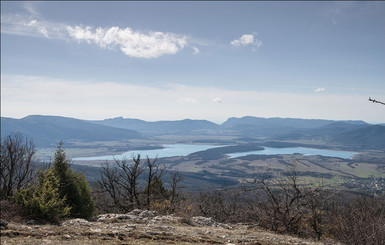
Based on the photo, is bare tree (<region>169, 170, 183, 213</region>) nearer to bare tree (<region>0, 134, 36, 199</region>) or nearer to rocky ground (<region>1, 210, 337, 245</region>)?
rocky ground (<region>1, 210, 337, 245</region>)

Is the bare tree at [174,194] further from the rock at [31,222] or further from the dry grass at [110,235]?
the rock at [31,222]

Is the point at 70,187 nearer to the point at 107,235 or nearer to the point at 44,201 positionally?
the point at 44,201

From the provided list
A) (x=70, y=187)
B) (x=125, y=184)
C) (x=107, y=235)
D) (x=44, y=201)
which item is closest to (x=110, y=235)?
(x=107, y=235)

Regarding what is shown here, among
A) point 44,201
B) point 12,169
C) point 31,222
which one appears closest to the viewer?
point 31,222

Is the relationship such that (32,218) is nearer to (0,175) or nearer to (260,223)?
(0,175)

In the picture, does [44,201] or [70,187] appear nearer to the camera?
[44,201]

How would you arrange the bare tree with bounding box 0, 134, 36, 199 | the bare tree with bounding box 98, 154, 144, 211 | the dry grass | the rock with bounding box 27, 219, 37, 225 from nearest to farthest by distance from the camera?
1. the dry grass
2. the rock with bounding box 27, 219, 37, 225
3. the bare tree with bounding box 0, 134, 36, 199
4. the bare tree with bounding box 98, 154, 144, 211

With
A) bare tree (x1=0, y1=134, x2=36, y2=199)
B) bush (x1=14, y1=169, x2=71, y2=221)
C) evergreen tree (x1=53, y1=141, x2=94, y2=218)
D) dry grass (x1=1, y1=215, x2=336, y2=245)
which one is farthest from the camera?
bare tree (x1=0, y1=134, x2=36, y2=199)

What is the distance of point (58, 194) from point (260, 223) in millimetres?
13996

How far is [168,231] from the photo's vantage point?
13094 millimetres

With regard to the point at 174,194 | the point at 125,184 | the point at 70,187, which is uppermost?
the point at 70,187

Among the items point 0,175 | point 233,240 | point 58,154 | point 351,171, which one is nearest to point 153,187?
point 0,175

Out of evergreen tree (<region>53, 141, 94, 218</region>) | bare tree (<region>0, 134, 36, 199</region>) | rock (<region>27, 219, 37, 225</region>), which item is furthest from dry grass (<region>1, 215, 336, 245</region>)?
bare tree (<region>0, 134, 36, 199</region>)

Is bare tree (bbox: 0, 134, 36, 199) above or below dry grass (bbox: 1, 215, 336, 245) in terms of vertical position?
above
